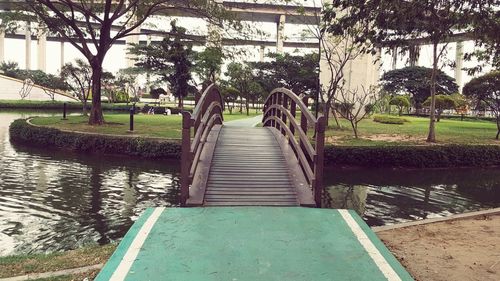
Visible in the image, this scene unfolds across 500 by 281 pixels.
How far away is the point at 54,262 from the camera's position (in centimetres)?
462

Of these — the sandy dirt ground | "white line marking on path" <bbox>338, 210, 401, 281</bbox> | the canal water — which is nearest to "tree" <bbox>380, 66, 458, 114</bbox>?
the canal water

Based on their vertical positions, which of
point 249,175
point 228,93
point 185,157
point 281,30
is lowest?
point 249,175

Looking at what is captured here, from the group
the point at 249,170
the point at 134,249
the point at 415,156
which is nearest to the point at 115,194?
the point at 249,170

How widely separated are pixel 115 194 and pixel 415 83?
43.7m

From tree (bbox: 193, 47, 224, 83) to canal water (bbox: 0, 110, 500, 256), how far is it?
762cm

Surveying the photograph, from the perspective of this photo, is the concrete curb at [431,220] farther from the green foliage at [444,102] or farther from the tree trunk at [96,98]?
the green foliage at [444,102]

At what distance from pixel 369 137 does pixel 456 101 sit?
20.3 metres

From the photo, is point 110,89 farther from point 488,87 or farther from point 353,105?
point 488,87

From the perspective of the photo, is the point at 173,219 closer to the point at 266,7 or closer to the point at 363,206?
the point at 363,206

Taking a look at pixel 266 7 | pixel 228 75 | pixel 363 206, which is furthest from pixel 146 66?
pixel 363 206

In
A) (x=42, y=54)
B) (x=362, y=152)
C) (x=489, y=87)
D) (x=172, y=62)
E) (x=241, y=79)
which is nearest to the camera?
(x=362, y=152)

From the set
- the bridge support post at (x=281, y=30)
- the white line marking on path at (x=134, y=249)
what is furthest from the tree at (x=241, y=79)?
the white line marking on path at (x=134, y=249)

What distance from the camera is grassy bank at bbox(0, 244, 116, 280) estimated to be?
4352 millimetres

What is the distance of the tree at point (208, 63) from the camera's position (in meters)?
20.2
